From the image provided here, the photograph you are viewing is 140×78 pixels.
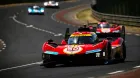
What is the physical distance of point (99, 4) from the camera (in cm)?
6256

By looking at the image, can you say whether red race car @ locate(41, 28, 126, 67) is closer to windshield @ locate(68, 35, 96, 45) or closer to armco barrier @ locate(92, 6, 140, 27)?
windshield @ locate(68, 35, 96, 45)

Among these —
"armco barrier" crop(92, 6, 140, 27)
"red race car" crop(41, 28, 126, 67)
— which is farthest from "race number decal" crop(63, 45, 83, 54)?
"armco barrier" crop(92, 6, 140, 27)

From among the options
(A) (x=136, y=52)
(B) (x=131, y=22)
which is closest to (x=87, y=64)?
(A) (x=136, y=52)

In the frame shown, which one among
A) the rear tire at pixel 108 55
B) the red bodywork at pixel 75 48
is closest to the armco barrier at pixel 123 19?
the rear tire at pixel 108 55

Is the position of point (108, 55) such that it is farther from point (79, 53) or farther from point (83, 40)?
point (79, 53)

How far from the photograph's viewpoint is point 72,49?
16.9 meters

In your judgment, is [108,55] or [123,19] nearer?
[108,55]

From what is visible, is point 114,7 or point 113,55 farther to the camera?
point 114,7

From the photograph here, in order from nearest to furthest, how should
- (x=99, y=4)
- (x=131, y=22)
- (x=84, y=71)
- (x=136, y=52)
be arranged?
(x=84, y=71) < (x=136, y=52) < (x=131, y=22) < (x=99, y=4)

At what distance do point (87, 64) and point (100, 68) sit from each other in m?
1.58

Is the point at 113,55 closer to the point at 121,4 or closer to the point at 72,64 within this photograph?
the point at 72,64

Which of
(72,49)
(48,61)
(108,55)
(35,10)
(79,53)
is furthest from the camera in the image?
(35,10)

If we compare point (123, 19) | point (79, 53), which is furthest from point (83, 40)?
point (123, 19)

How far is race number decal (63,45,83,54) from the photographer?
16734 mm
